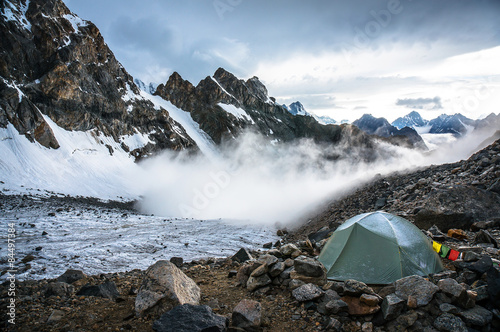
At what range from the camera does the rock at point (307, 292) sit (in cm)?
620

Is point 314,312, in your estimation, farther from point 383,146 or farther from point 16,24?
point 383,146

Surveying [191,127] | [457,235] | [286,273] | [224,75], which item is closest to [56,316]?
[286,273]

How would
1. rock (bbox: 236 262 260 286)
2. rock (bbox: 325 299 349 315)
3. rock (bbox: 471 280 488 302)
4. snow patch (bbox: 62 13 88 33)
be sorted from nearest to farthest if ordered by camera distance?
rock (bbox: 471 280 488 302)
rock (bbox: 325 299 349 315)
rock (bbox: 236 262 260 286)
snow patch (bbox: 62 13 88 33)

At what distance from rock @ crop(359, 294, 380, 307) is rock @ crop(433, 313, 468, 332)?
1.09 meters

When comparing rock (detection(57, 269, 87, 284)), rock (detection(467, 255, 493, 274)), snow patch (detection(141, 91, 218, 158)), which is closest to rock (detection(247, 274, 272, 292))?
rock (detection(467, 255, 493, 274))

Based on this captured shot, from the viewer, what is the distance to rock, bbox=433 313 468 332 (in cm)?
484

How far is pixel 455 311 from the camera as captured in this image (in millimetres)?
5145

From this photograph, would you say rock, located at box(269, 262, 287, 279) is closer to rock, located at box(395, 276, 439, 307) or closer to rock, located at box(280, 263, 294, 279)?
rock, located at box(280, 263, 294, 279)

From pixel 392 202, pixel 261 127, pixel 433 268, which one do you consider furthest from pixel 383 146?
pixel 433 268

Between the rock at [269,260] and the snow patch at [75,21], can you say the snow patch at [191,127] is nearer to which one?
the snow patch at [75,21]

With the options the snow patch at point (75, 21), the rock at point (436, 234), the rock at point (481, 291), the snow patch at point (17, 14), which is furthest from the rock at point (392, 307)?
the snow patch at point (75, 21)

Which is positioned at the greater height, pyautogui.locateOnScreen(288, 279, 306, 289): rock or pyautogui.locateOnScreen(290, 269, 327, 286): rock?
pyautogui.locateOnScreen(290, 269, 327, 286): rock

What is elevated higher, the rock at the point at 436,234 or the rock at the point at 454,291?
the rock at the point at 454,291

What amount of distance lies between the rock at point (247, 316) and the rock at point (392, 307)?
2759 millimetres
